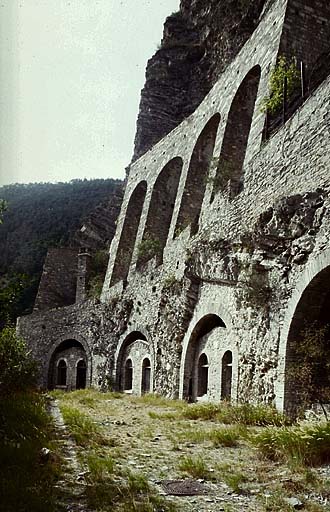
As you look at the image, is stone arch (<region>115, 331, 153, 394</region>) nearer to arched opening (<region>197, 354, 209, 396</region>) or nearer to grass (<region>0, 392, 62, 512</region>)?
arched opening (<region>197, 354, 209, 396</region>)

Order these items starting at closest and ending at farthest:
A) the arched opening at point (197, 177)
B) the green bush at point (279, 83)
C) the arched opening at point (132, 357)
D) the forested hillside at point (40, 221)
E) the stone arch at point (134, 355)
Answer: the green bush at point (279, 83), the stone arch at point (134, 355), the arched opening at point (132, 357), the arched opening at point (197, 177), the forested hillside at point (40, 221)

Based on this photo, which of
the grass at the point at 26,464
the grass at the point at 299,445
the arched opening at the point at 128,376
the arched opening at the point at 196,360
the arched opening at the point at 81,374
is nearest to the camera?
the grass at the point at 26,464

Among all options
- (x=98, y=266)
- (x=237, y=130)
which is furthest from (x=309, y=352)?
(x=98, y=266)

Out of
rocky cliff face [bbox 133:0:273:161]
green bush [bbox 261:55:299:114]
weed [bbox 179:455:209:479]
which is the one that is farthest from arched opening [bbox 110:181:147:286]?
weed [bbox 179:455:209:479]

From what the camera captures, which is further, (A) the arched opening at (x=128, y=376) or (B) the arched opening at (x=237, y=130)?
(A) the arched opening at (x=128, y=376)

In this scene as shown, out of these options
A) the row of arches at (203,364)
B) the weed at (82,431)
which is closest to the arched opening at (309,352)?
the row of arches at (203,364)

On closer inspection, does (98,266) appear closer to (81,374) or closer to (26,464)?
(81,374)

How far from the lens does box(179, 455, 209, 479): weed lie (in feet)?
18.9

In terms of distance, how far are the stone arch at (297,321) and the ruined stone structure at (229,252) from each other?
0.02 metres

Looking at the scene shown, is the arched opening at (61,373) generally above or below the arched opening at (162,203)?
below

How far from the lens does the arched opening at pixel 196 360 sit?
44.8 feet

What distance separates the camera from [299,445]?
6.17 meters

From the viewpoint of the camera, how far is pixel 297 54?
46.8ft

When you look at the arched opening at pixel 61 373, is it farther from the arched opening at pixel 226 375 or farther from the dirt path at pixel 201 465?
the dirt path at pixel 201 465
